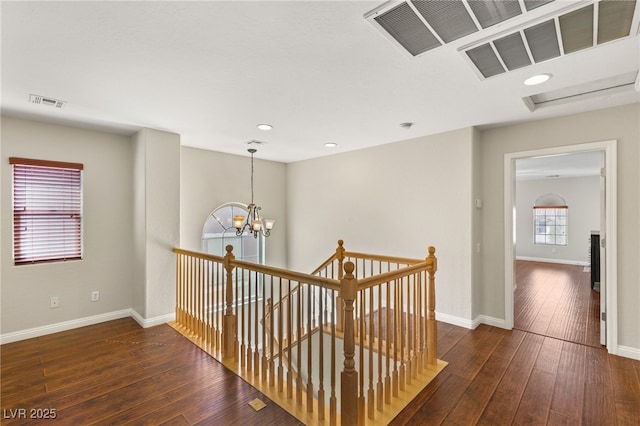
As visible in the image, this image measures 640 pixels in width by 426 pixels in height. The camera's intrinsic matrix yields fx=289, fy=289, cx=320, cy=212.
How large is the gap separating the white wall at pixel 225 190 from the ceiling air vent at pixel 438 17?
12.9ft

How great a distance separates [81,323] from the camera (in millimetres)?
3688

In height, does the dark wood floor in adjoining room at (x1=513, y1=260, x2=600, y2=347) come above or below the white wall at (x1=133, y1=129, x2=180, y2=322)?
below

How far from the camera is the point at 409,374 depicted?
2453 millimetres

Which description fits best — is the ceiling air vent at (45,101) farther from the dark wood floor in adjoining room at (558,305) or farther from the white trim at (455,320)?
the dark wood floor in adjoining room at (558,305)

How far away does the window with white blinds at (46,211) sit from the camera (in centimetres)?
331

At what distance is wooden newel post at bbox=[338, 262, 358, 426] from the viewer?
5.93 ft

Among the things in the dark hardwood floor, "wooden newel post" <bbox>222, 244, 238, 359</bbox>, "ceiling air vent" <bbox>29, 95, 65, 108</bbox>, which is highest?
"ceiling air vent" <bbox>29, 95, 65, 108</bbox>

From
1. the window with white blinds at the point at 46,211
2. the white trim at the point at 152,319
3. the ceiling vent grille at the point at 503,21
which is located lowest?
the white trim at the point at 152,319

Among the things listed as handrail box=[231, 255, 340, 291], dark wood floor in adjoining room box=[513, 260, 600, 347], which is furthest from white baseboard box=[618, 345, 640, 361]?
handrail box=[231, 255, 340, 291]

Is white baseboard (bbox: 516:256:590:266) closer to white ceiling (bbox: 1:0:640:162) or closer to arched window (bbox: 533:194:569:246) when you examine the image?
arched window (bbox: 533:194:569:246)

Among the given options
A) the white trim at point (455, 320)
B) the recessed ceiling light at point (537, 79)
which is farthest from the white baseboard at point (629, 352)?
the recessed ceiling light at point (537, 79)

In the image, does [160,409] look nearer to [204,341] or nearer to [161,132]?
[204,341]

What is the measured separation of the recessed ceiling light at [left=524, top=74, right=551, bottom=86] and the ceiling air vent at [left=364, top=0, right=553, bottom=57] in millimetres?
972

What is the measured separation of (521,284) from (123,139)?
7.59 meters
